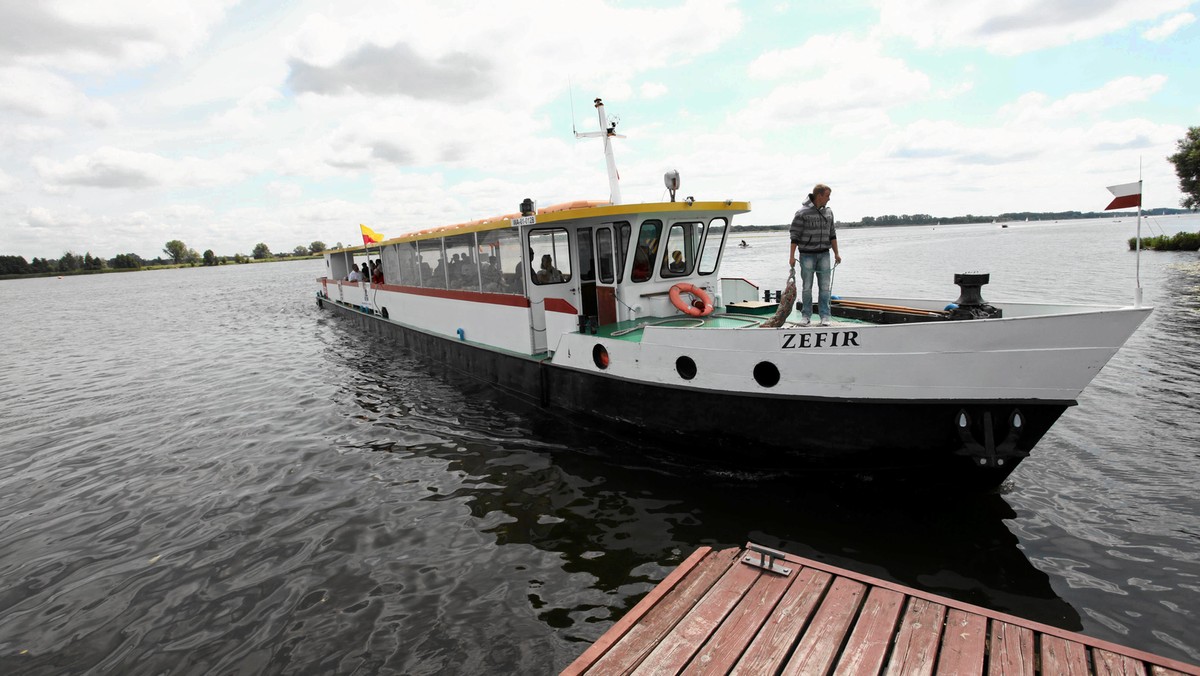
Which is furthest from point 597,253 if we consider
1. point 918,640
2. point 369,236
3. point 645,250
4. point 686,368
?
point 369,236

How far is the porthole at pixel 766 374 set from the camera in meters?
6.44

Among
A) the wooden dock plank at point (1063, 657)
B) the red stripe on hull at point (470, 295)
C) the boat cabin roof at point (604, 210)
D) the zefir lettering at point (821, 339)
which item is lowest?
the wooden dock plank at point (1063, 657)

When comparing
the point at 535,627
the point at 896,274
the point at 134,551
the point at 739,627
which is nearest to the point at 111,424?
the point at 134,551

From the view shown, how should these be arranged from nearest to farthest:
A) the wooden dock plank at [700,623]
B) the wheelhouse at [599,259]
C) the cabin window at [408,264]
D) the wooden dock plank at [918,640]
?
the wooden dock plank at [918,640] → the wooden dock plank at [700,623] → the wheelhouse at [599,259] → the cabin window at [408,264]

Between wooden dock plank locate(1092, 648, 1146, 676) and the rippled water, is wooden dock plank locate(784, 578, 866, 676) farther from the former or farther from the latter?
the rippled water

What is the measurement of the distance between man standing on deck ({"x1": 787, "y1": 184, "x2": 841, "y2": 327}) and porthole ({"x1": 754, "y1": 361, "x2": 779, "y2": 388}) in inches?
31.8

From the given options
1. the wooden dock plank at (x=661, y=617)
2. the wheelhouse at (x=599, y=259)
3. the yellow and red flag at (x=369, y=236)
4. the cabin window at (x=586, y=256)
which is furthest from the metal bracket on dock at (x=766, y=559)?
the yellow and red flag at (x=369, y=236)

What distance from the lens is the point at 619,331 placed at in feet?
29.2

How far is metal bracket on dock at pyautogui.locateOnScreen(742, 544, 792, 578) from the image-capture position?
13.7 ft

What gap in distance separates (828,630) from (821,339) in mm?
3268

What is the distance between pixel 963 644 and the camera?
11.0 feet

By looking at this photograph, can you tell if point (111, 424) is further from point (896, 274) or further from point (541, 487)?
point (896, 274)

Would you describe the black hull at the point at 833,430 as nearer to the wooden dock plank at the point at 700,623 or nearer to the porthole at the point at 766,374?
the porthole at the point at 766,374

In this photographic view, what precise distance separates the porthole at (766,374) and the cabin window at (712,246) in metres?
3.82
